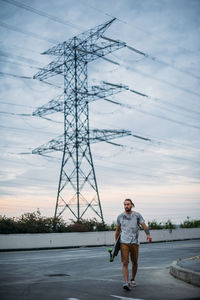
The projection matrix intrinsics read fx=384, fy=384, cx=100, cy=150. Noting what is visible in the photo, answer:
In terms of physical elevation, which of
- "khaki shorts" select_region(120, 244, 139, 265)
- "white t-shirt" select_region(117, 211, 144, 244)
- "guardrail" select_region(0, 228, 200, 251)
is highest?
"white t-shirt" select_region(117, 211, 144, 244)

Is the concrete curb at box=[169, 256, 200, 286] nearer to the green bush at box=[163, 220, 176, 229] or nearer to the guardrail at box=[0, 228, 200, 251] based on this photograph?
the guardrail at box=[0, 228, 200, 251]

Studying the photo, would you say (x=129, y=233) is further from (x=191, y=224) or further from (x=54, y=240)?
(x=191, y=224)

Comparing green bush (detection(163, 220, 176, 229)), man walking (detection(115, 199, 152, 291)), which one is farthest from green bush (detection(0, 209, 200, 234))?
man walking (detection(115, 199, 152, 291))

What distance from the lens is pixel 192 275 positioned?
873 cm

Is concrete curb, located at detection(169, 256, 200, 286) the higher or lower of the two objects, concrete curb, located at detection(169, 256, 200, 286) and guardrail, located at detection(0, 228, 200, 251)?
the higher

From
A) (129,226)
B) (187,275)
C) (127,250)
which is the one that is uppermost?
(129,226)

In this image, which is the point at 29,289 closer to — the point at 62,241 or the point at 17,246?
the point at 17,246

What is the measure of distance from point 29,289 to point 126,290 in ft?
6.59

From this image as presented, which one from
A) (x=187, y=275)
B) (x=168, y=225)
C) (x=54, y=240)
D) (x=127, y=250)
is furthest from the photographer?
(x=168, y=225)

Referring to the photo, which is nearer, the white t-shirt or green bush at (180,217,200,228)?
the white t-shirt

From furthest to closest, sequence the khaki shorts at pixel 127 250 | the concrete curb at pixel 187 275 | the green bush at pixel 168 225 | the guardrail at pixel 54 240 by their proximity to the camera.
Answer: the green bush at pixel 168 225 → the guardrail at pixel 54 240 → the concrete curb at pixel 187 275 → the khaki shorts at pixel 127 250

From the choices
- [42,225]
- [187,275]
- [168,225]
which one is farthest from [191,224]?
[187,275]

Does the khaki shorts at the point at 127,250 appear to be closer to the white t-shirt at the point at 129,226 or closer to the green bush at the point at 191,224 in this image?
the white t-shirt at the point at 129,226

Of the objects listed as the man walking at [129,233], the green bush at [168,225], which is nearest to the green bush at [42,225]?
the green bush at [168,225]
